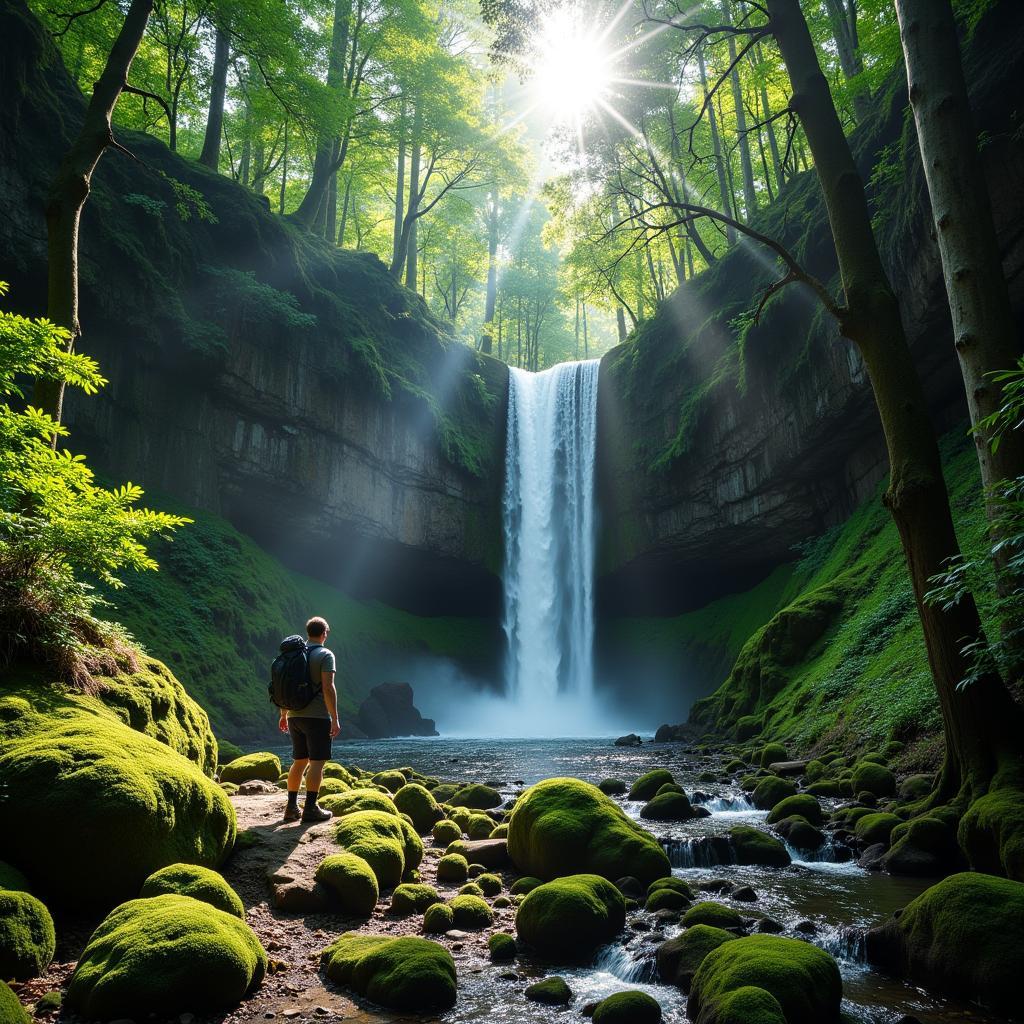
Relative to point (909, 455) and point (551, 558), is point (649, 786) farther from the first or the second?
point (551, 558)

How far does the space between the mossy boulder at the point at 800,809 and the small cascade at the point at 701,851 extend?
4.34 ft

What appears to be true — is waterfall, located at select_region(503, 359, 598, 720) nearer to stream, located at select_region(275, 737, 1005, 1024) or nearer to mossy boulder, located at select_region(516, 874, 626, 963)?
stream, located at select_region(275, 737, 1005, 1024)

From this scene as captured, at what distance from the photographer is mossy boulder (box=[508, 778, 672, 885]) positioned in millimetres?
5848

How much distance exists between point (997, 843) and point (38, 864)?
6416 millimetres

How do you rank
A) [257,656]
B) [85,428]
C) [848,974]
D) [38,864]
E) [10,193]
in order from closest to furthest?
[38,864] → [848,974] → [10,193] → [85,428] → [257,656]

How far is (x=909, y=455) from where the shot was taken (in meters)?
5.86

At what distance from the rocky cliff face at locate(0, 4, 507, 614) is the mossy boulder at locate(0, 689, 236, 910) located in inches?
498

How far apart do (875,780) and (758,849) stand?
2.57 metres

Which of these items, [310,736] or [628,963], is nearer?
[628,963]

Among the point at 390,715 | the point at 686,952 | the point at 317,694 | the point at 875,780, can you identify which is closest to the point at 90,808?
the point at 317,694

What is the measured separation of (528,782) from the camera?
11086mm

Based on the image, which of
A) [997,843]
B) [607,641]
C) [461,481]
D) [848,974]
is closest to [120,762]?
[848,974]

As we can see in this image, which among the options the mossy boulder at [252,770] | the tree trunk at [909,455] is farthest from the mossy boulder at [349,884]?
the tree trunk at [909,455]

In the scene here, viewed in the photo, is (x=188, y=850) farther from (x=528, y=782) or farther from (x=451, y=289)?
(x=451, y=289)
